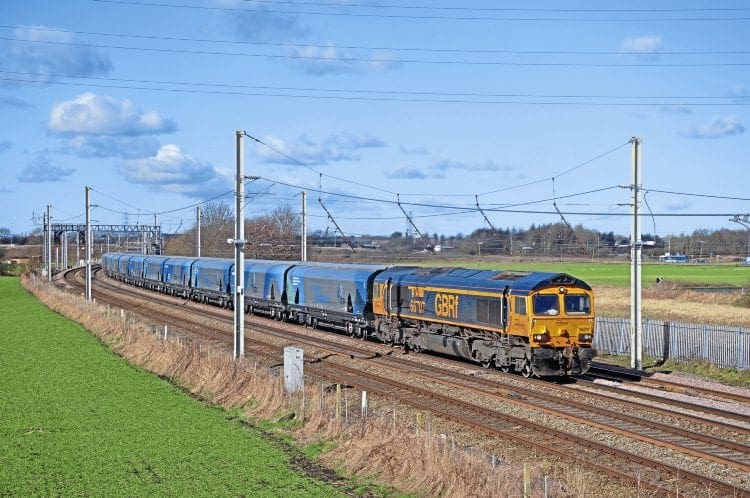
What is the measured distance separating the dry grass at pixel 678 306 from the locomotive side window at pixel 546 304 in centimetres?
1941

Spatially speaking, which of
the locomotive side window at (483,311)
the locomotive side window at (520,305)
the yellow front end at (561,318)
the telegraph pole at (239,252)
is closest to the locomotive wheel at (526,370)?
the yellow front end at (561,318)

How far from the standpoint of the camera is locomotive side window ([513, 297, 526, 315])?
82.5ft

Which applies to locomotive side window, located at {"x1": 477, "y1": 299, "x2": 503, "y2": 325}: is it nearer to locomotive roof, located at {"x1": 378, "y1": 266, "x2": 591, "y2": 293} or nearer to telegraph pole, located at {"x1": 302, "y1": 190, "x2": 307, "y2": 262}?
locomotive roof, located at {"x1": 378, "y1": 266, "x2": 591, "y2": 293}

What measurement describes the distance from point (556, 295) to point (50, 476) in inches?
626

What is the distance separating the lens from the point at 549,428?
1847cm

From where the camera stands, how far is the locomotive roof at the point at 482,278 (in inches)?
1003

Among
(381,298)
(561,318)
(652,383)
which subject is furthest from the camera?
(381,298)

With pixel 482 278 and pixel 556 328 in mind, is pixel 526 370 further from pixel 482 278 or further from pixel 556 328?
pixel 482 278

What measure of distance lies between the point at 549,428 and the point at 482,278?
32.9 feet

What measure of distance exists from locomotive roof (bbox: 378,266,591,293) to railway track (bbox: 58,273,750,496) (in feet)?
9.46

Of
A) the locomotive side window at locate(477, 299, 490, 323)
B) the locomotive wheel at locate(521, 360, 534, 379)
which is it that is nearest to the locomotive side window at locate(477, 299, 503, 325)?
the locomotive side window at locate(477, 299, 490, 323)

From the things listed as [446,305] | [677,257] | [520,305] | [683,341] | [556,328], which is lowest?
[683,341]

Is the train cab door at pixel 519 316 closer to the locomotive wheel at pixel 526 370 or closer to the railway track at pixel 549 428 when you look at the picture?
the locomotive wheel at pixel 526 370

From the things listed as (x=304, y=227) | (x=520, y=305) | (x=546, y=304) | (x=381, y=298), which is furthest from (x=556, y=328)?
(x=304, y=227)
